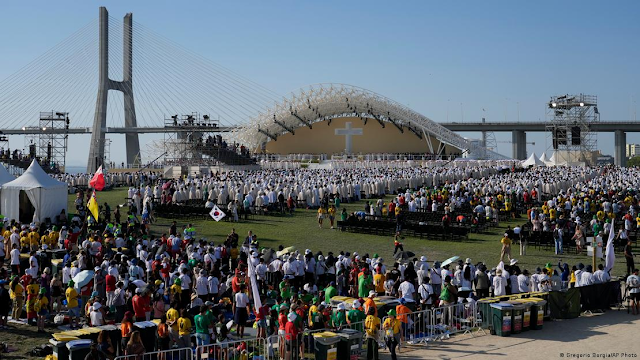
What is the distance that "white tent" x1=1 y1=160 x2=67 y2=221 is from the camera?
2572cm

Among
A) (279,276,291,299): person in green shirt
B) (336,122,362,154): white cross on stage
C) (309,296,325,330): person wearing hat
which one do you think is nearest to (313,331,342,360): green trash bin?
(309,296,325,330): person wearing hat

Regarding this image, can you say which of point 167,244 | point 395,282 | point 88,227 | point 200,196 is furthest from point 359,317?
point 200,196

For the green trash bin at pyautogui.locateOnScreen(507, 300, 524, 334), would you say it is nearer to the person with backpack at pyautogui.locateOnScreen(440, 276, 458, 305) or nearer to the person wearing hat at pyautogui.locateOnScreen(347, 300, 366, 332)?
the person with backpack at pyautogui.locateOnScreen(440, 276, 458, 305)

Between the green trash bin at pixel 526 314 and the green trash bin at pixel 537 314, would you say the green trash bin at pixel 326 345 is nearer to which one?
the green trash bin at pixel 526 314

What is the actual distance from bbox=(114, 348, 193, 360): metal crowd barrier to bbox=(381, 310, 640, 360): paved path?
3.49 meters

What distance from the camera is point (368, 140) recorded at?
289ft

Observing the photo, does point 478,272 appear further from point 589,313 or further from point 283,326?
point 283,326

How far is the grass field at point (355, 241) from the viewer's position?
72.1ft

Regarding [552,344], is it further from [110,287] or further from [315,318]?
[110,287]

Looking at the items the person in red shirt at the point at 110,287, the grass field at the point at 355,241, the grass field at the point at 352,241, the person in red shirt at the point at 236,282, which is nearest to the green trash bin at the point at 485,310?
the person in red shirt at the point at 236,282

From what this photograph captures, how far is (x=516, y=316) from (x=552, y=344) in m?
0.94

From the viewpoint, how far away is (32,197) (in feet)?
84.3

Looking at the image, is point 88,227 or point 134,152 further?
point 134,152

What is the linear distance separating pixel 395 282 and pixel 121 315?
591cm
